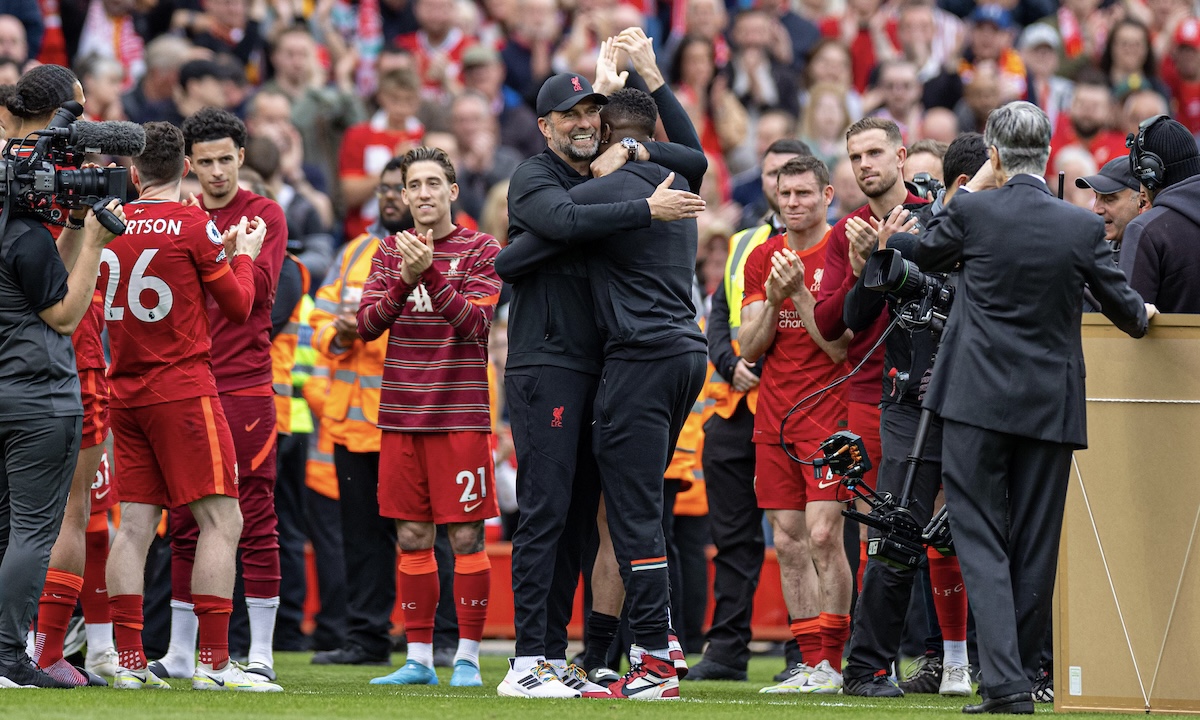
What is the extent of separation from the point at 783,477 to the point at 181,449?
3025 millimetres

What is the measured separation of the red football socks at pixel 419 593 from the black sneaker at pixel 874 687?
82.4 inches

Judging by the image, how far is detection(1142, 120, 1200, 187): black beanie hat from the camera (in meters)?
7.74

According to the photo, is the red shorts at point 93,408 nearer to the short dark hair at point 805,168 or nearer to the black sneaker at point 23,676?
the black sneaker at point 23,676

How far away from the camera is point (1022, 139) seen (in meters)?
6.66

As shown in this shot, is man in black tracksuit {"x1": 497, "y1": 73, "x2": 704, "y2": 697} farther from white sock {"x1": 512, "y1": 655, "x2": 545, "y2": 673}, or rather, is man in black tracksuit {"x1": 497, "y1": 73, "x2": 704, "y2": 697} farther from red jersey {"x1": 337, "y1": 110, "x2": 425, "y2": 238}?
red jersey {"x1": 337, "y1": 110, "x2": 425, "y2": 238}

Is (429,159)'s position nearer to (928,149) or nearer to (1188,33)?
(928,149)

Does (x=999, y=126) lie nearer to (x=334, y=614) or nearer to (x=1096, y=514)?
(x=1096, y=514)

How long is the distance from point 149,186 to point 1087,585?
454 cm

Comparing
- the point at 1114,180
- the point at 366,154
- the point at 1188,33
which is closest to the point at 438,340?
the point at 1114,180

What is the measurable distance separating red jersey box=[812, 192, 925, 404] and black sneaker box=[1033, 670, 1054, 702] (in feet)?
5.19

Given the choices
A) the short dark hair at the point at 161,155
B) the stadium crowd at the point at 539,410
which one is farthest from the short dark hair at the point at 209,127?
the short dark hair at the point at 161,155

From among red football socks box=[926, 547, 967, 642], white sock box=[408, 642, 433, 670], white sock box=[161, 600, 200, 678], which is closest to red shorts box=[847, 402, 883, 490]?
red football socks box=[926, 547, 967, 642]

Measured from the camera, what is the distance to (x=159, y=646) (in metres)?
9.93

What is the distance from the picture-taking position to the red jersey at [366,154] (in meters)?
14.2
